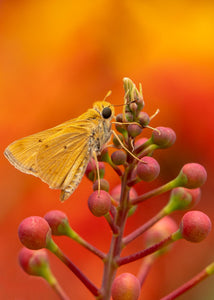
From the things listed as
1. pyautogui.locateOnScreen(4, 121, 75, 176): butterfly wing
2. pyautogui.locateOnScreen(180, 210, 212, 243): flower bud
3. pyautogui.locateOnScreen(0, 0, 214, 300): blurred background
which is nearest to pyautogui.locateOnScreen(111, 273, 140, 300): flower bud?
pyautogui.locateOnScreen(180, 210, 212, 243): flower bud

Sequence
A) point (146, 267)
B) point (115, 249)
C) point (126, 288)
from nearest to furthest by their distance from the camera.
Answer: point (126, 288), point (115, 249), point (146, 267)

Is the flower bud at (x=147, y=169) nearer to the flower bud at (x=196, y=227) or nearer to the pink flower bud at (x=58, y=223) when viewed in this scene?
the flower bud at (x=196, y=227)

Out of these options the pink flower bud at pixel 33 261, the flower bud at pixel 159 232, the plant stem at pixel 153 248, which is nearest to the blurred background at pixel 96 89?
the flower bud at pixel 159 232

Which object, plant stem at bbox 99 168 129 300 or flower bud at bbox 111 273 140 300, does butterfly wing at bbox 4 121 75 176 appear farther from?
flower bud at bbox 111 273 140 300

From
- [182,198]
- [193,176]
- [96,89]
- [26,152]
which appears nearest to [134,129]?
[193,176]

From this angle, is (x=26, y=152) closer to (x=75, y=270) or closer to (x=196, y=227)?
(x=75, y=270)

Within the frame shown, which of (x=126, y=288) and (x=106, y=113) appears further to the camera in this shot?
(x=106, y=113)
